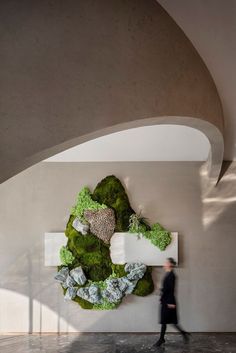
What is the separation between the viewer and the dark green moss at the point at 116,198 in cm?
843

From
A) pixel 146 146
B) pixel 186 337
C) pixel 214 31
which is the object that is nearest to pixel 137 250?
pixel 186 337

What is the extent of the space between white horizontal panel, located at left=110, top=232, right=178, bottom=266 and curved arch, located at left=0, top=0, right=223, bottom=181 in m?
5.10

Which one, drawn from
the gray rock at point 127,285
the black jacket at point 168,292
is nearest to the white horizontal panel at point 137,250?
the gray rock at point 127,285

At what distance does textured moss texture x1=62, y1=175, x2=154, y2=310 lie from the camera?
27.3 feet

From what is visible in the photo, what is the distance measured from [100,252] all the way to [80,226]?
0.60m

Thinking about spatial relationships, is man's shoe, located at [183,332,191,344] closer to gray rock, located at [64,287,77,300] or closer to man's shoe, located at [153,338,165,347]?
man's shoe, located at [153,338,165,347]

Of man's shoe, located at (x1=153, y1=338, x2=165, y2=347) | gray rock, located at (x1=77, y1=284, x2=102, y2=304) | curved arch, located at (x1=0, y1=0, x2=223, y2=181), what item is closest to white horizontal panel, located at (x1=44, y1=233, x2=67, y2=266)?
gray rock, located at (x1=77, y1=284, x2=102, y2=304)

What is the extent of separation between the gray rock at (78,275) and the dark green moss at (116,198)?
99 cm

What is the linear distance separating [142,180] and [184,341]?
2917 millimetres

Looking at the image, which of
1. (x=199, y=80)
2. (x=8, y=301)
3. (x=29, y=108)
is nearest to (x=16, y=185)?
(x=8, y=301)

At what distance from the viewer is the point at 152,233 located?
8367 millimetres

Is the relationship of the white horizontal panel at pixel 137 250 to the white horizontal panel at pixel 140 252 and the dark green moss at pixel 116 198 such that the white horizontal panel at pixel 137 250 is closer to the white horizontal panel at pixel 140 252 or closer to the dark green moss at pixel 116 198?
the white horizontal panel at pixel 140 252

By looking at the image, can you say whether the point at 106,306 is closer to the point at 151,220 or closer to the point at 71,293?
the point at 71,293

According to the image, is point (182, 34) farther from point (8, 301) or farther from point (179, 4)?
point (8, 301)
